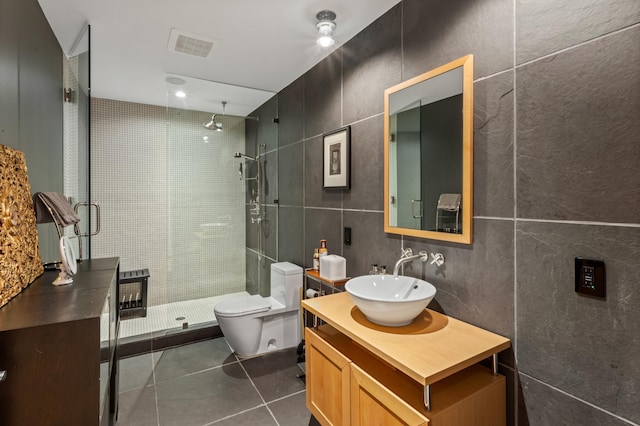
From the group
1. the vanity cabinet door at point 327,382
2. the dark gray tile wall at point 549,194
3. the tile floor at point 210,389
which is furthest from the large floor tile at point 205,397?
the dark gray tile wall at point 549,194

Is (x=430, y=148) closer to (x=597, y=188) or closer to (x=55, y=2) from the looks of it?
(x=597, y=188)

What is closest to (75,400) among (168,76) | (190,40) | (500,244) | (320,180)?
(500,244)

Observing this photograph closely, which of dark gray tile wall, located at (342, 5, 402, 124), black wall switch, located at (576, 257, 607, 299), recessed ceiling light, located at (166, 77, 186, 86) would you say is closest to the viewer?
black wall switch, located at (576, 257, 607, 299)

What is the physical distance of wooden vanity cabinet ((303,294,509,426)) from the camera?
3.88ft

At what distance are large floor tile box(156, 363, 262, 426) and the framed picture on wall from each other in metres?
1.66

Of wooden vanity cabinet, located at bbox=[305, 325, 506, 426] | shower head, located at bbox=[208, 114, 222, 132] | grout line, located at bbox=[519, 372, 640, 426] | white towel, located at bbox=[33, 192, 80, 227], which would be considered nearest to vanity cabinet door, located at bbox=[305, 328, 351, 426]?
wooden vanity cabinet, located at bbox=[305, 325, 506, 426]

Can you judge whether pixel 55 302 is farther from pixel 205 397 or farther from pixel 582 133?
pixel 582 133

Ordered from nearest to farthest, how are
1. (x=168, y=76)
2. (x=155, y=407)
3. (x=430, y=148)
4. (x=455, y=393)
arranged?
(x=455, y=393) → (x=430, y=148) → (x=155, y=407) → (x=168, y=76)

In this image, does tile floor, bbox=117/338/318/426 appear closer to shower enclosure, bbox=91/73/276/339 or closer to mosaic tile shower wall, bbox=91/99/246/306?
shower enclosure, bbox=91/73/276/339

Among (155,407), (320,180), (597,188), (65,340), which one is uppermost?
(320,180)

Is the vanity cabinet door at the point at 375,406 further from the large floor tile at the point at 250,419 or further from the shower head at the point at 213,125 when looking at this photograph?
the shower head at the point at 213,125

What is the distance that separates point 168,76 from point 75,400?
110 inches

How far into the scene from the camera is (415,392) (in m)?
1.29

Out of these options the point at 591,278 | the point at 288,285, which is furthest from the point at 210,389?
the point at 591,278
